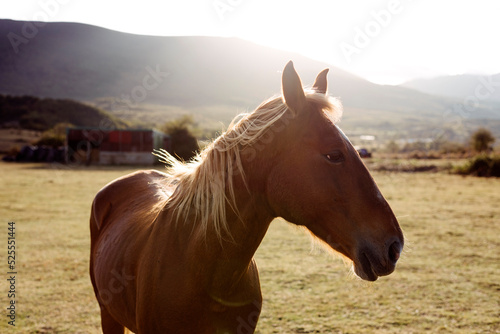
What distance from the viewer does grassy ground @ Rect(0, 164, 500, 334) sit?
4461 mm

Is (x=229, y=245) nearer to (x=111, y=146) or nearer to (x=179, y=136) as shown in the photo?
(x=111, y=146)

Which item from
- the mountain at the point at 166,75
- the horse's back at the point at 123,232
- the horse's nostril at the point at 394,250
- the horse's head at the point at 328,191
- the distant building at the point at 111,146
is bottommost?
the distant building at the point at 111,146

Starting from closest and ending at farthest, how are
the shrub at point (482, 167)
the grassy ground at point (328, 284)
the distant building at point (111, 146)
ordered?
the grassy ground at point (328, 284) < the shrub at point (482, 167) < the distant building at point (111, 146)

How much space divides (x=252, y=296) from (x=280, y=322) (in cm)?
274

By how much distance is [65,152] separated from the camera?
118ft

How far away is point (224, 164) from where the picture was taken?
183 centimetres

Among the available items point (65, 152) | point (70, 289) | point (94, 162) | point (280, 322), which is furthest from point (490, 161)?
point (65, 152)

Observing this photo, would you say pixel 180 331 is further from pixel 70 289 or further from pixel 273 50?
pixel 273 50

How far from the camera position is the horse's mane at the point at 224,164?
179 cm

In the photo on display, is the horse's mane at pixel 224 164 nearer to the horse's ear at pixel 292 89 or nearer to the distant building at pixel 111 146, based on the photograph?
the horse's ear at pixel 292 89

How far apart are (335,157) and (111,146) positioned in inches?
1432

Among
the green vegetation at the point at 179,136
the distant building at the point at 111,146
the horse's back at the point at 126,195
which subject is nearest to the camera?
the horse's back at the point at 126,195

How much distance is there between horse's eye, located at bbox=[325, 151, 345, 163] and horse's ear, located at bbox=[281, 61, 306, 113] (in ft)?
0.89

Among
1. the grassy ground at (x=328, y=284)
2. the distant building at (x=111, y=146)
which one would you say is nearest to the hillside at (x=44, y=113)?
the distant building at (x=111, y=146)
